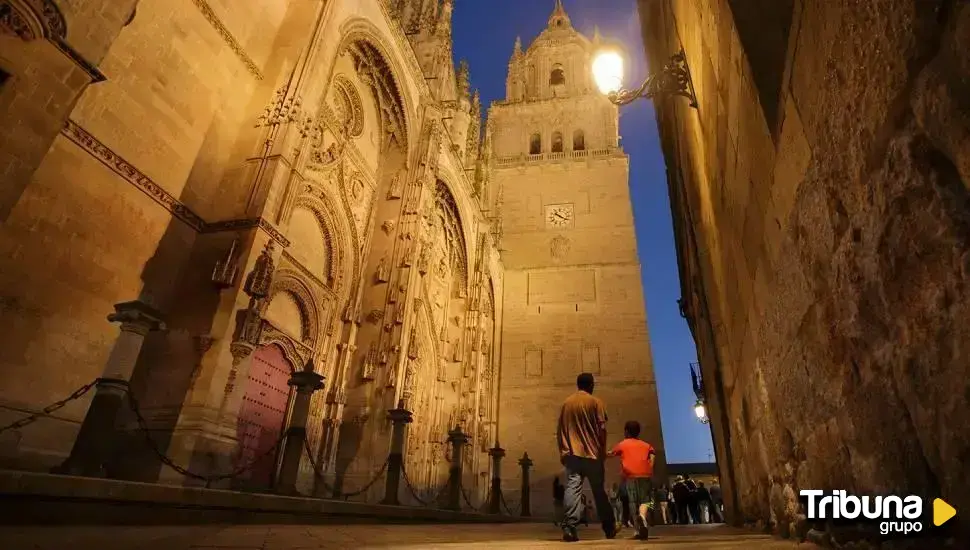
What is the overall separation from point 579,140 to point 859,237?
28.3 metres

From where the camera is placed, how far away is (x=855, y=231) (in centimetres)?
133

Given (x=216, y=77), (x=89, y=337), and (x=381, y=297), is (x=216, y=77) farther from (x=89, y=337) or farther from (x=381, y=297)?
(x=381, y=297)

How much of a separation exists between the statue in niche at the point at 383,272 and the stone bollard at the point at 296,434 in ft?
17.2

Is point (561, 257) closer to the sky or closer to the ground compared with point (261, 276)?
closer to the sky

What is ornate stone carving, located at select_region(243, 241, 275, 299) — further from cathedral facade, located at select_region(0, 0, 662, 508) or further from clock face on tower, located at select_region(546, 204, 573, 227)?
clock face on tower, located at select_region(546, 204, 573, 227)

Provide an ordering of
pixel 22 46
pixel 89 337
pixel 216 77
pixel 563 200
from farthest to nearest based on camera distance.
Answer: pixel 563 200
pixel 216 77
pixel 89 337
pixel 22 46

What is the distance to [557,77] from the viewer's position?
31375 mm

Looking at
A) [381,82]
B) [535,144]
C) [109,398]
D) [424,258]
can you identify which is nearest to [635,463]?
[109,398]

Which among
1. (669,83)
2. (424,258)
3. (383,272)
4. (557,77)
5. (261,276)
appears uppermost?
(557,77)

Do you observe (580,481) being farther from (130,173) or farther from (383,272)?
(383,272)

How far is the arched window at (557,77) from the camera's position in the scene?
3097 centimetres

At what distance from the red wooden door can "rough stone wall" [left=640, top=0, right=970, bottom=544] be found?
28.7ft

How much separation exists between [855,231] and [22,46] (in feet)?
21.9

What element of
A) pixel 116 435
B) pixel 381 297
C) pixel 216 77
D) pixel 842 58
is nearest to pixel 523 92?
pixel 381 297
